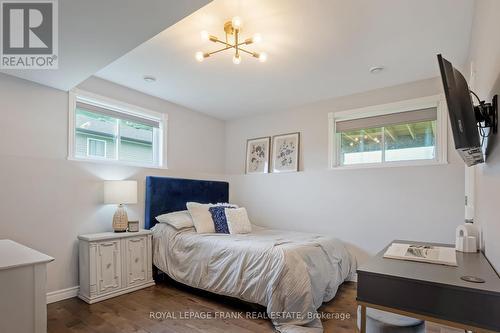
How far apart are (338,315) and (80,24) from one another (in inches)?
126

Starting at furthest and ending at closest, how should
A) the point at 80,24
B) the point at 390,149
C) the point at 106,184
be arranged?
the point at 390,149, the point at 106,184, the point at 80,24

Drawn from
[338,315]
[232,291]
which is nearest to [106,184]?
[232,291]

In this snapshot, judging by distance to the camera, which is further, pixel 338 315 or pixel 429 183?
pixel 429 183

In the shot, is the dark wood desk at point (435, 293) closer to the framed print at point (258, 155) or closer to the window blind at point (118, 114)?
the framed print at point (258, 155)

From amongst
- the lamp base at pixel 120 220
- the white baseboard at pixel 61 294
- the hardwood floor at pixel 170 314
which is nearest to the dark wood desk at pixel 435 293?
the hardwood floor at pixel 170 314

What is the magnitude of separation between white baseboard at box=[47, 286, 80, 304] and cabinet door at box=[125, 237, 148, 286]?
552mm

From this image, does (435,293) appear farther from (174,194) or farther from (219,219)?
(174,194)

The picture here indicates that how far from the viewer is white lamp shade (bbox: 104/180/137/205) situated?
10.6 ft

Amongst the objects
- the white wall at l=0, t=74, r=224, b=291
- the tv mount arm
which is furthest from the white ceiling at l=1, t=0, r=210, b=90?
the tv mount arm

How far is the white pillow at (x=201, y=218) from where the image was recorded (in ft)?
12.0

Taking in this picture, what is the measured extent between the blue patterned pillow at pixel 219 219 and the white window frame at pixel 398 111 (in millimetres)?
1681

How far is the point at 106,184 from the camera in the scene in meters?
3.28

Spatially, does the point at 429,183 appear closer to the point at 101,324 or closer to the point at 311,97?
the point at 311,97

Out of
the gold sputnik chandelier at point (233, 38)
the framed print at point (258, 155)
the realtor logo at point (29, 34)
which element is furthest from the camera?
the framed print at point (258, 155)
